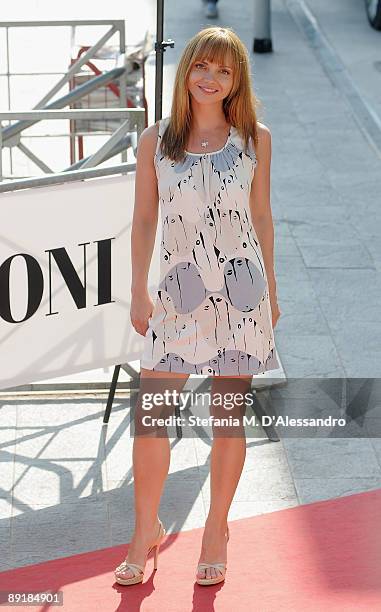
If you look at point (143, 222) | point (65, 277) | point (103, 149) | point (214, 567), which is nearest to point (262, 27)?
point (103, 149)

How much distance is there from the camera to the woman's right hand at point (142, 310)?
191 inches

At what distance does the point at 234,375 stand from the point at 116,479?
3.97ft

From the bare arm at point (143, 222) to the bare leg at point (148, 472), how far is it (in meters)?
0.23

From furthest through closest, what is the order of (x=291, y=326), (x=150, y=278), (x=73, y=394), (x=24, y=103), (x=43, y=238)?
1. (x=24, y=103)
2. (x=291, y=326)
3. (x=73, y=394)
4. (x=150, y=278)
5. (x=43, y=238)

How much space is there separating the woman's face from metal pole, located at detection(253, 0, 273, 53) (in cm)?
1007

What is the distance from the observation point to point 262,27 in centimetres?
1445

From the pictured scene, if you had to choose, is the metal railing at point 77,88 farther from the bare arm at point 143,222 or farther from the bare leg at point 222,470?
the bare leg at point 222,470

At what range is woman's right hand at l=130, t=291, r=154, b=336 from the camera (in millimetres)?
4840

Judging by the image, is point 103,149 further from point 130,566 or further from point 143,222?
point 130,566

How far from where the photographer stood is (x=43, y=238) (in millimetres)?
5398

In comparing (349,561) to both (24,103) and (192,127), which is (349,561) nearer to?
(192,127)

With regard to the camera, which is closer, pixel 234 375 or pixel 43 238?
pixel 234 375

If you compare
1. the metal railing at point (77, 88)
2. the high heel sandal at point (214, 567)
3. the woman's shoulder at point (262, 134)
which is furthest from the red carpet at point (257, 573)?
the metal railing at point (77, 88)

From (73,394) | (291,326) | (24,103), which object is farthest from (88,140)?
(73,394)
